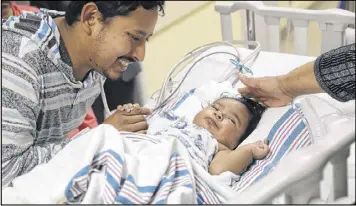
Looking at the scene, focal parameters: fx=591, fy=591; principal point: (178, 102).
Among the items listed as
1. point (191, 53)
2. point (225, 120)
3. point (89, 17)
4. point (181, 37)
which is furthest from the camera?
point (181, 37)

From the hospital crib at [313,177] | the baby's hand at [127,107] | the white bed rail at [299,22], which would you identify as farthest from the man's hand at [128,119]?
the white bed rail at [299,22]

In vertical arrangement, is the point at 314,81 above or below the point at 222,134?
above

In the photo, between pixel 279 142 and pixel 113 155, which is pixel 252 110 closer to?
pixel 279 142

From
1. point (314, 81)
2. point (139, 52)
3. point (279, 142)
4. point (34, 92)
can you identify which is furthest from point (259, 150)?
point (34, 92)

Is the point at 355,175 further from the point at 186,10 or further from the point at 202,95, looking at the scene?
the point at 186,10

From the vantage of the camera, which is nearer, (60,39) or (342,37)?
(60,39)

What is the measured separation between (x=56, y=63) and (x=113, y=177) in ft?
0.96

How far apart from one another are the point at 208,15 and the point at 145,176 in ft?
2.80

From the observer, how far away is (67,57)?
1000 mm

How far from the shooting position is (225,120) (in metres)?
1.13

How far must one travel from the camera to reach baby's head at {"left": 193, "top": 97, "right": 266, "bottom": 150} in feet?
3.65

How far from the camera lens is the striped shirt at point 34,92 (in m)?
0.87

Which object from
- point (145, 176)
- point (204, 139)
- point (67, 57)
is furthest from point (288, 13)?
point (145, 176)

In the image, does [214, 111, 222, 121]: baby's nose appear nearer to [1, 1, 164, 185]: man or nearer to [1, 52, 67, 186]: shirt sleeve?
[1, 1, 164, 185]: man
